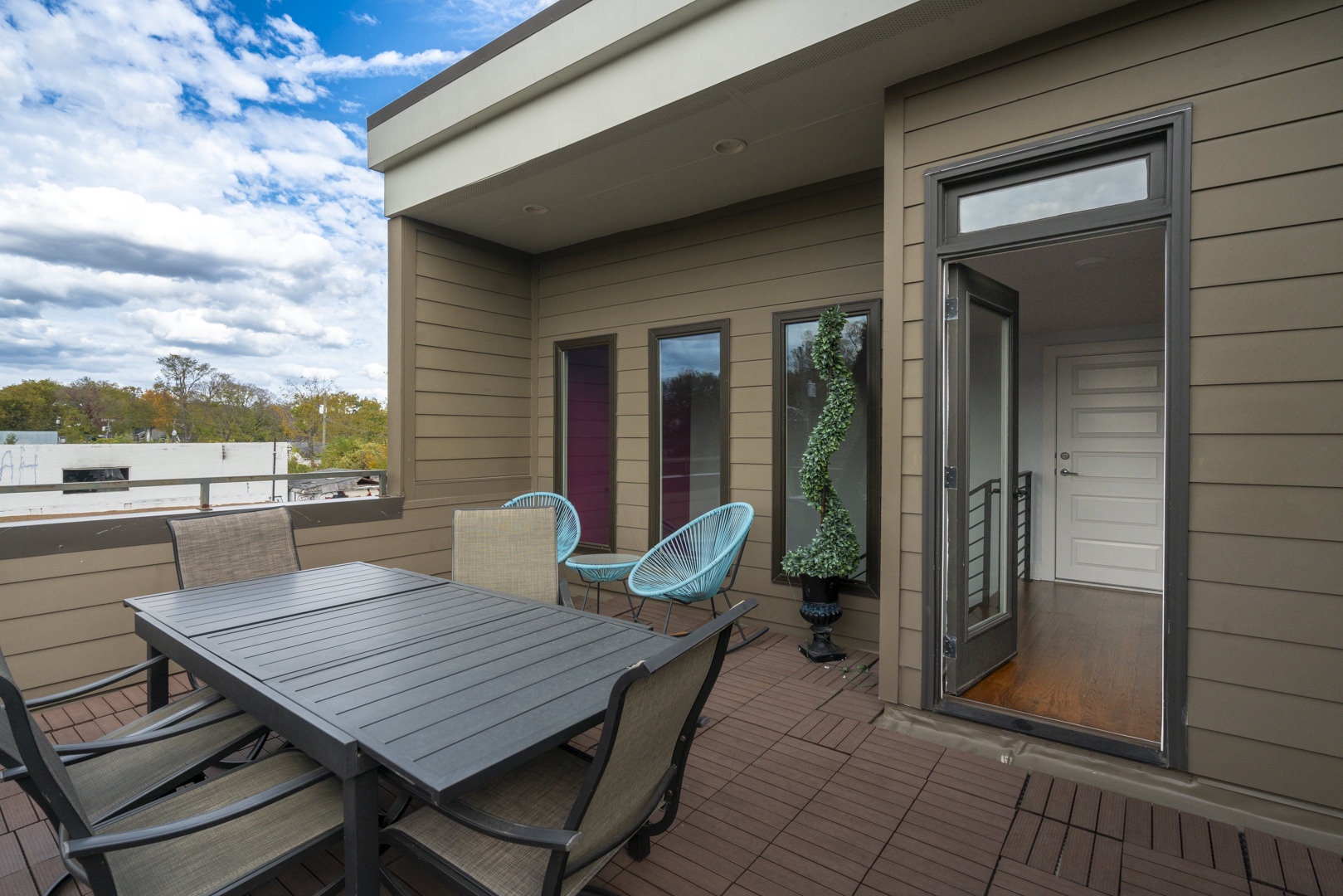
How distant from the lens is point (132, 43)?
8102 mm

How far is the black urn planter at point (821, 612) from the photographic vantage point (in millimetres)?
3352

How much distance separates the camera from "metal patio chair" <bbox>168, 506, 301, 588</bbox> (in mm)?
2468

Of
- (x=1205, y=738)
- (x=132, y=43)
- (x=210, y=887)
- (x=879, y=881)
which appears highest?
(x=132, y=43)

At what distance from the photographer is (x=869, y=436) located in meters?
Result: 3.67

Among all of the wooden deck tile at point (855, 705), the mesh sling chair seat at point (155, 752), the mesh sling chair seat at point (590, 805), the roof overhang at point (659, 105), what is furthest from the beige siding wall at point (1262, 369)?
the mesh sling chair seat at point (155, 752)

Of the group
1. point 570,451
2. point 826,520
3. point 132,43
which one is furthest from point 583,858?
point 132,43

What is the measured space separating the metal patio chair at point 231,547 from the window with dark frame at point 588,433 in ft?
8.10

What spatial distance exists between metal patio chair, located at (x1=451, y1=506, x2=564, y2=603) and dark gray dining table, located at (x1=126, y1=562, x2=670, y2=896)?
0.32m

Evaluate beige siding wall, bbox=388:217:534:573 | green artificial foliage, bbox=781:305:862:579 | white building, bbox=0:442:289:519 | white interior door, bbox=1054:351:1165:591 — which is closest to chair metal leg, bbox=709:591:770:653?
green artificial foliage, bbox=781:305:862:579

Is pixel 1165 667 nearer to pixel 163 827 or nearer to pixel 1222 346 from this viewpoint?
pixel 1222 346

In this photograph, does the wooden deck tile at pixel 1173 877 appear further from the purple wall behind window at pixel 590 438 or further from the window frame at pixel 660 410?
the purple wall behind window at pixel 590 438

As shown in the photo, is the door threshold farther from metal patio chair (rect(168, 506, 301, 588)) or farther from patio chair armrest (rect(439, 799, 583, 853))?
metal patio chair (rect(168, 506, 301, 588))

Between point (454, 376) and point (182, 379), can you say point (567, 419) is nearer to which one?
point (454, 376)

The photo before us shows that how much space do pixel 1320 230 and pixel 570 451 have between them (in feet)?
14.8
